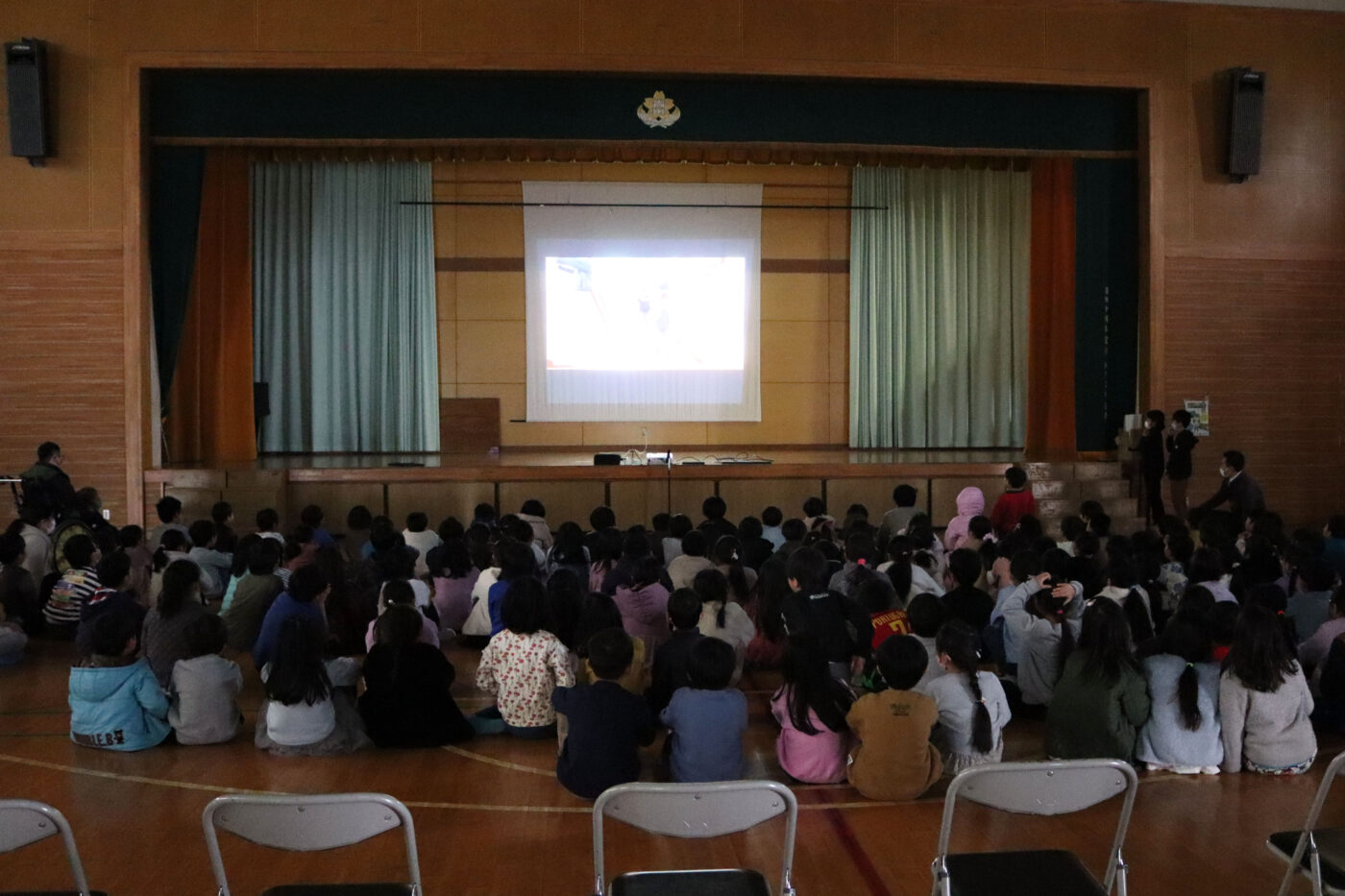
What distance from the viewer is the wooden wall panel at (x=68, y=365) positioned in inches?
387

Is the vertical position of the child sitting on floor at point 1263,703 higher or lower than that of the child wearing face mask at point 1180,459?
lower

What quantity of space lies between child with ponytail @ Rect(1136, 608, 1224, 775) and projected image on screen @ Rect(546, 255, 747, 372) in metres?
8.18

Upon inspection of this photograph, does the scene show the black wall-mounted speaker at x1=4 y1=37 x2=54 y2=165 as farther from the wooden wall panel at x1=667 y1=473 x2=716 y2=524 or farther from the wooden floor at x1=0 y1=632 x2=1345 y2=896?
the wooden floor at x1=0 y1=632 x2=1345 y2=896

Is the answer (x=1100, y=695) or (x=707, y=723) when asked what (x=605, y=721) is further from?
(x=1100, y=695)

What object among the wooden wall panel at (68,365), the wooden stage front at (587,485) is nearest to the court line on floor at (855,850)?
the wooden stage front at (587,485)

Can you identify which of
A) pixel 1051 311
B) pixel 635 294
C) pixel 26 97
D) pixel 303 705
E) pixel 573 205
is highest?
pixel 26 97

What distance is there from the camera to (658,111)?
10.1 meters

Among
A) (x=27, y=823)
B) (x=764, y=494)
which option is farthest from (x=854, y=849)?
(x=764, y=494)

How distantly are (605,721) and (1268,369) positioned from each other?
29.6ft

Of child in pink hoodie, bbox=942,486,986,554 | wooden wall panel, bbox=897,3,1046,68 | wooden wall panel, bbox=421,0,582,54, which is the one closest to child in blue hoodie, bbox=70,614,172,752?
child in pink hoodie, bbox=942,486,986,554

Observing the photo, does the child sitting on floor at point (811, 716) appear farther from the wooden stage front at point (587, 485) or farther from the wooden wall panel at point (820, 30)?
the wooden wall panel at point (820, 30)

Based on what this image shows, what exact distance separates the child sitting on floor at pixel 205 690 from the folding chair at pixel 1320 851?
3779mm

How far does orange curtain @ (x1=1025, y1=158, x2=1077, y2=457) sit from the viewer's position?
466 inches

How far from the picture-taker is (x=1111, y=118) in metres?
10.7
